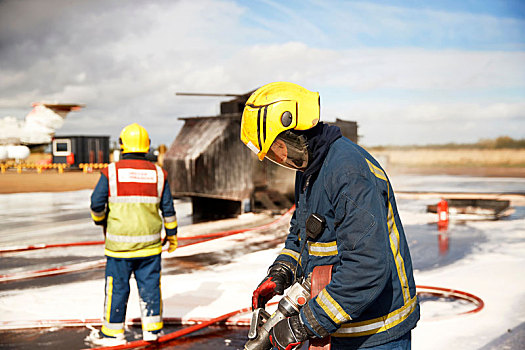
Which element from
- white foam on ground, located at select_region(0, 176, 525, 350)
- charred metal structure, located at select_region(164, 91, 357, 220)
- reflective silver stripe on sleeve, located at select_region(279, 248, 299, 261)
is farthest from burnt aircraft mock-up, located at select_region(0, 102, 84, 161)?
reflective silver stripe on sleeve, located at select_region(279, 248, 299, 261)

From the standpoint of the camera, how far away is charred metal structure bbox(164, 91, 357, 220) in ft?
42.0

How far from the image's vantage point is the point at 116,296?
4137mm

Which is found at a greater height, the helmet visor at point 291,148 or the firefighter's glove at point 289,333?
the helmet visor at point 291,148

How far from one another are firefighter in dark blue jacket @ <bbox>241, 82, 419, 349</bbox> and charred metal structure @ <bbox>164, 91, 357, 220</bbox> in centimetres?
1073

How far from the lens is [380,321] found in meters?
1.88

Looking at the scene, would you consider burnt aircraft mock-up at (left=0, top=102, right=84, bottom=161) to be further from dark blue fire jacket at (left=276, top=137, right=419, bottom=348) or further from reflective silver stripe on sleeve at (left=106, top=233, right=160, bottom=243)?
dark blue fire jacket at (left=276, top=137, right=419, bottom=348)

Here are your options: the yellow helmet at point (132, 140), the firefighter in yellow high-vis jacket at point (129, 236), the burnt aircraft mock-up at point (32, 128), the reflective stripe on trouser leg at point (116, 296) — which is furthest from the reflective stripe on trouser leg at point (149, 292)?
the burnt aircraft mock-up at point (32, 128)

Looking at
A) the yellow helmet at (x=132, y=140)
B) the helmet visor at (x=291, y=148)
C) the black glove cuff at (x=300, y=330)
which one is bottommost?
the black glove cuff at (x=300, y=330)

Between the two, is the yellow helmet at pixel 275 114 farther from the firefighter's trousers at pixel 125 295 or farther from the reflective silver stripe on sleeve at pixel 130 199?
the firefighter's trousers at pixel 125 295

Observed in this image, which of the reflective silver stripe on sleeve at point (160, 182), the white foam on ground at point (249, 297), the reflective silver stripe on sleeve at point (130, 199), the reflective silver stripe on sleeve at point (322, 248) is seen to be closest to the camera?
the reflective silver stripe on sleeve at point (322, 248)

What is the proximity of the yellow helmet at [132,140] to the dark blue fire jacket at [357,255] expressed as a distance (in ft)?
8.84

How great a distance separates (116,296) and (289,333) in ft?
8.96

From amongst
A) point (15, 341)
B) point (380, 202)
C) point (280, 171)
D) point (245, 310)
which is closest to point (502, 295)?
point (245, 310)

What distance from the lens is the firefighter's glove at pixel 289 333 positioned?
181 centimetres
